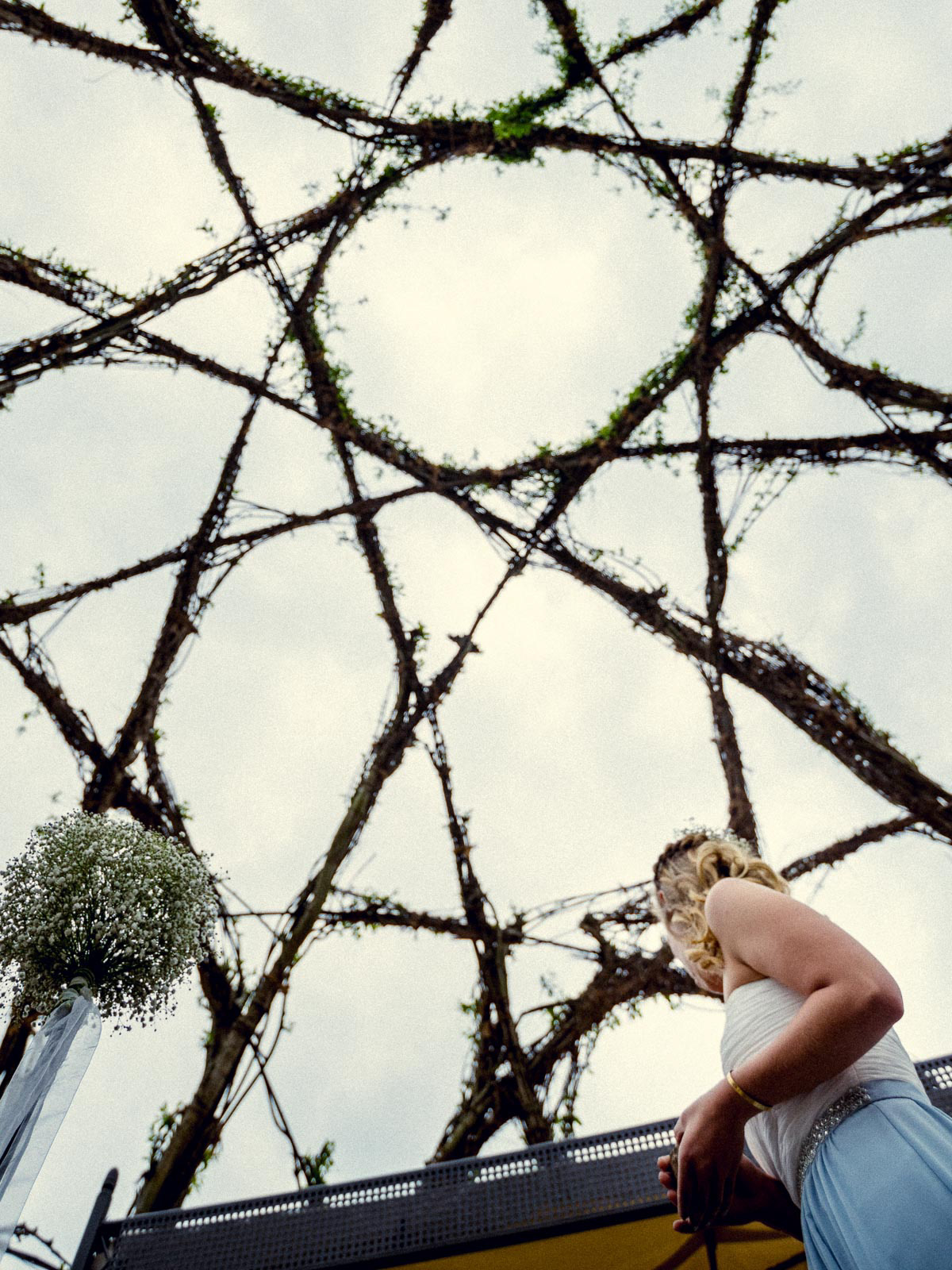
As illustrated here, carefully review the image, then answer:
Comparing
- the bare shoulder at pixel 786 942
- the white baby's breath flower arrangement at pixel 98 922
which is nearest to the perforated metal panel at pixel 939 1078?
the bare shoulder at pixel 786 942

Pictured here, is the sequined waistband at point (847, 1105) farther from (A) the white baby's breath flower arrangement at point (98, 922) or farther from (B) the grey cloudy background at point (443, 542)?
(B) the grey cloudy background at point (443, 542)

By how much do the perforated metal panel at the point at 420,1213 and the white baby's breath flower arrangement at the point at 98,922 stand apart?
30.5 inches

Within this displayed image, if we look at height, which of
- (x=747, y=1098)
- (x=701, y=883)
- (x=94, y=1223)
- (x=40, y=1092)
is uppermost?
(x=701, y=883)

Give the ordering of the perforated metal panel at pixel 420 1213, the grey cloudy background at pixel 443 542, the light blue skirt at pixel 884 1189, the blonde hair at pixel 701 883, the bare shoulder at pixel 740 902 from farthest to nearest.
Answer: the grey cloudy background at pixel 443 542 < the perforated metal panel at pixel 420 1213 < the blonde hair at pixel 701 883 < the bare shoulder at pixel 740 902 < the light blue skirt at pixel 884 1189

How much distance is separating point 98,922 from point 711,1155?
5.92 feet

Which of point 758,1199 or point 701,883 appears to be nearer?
point 758,1199

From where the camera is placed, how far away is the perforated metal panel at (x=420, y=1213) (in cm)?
231

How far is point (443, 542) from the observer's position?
18.1 feet

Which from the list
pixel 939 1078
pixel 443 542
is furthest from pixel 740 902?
pixel 443 542

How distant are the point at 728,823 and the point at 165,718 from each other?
10.5 ft

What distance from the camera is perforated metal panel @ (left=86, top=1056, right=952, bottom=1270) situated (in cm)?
231

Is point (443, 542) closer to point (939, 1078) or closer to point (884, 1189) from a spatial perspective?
point (939, 1078)

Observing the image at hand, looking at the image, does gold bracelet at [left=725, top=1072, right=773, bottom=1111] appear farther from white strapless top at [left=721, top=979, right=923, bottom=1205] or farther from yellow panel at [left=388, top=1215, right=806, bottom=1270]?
yellow panel at [left=388, top=1215, right=806, bottom=1270]

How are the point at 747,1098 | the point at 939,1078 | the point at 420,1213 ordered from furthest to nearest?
the point at 939,1078 < the point at 420,1213 < the point at 747,1098
